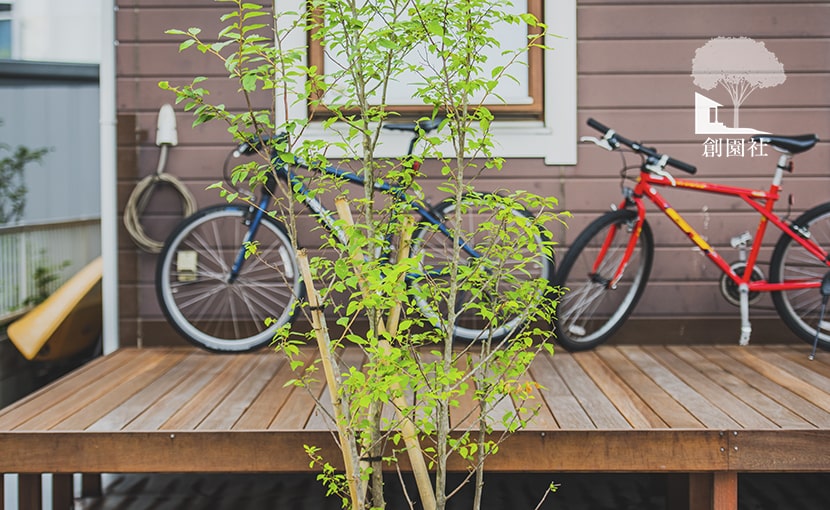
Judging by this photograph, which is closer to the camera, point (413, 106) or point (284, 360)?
point (284, 360)

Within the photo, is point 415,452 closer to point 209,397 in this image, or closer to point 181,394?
point 209,397

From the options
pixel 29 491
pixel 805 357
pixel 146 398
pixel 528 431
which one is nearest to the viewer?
pixel 528 431

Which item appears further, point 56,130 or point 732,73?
point 56,130

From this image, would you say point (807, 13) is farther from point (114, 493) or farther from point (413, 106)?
point (114, 493)

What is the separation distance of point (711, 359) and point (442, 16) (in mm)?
2137

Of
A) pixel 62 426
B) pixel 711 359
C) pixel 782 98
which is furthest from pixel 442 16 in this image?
pixel 782 98

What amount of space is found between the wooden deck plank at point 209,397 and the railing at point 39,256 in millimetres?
1272

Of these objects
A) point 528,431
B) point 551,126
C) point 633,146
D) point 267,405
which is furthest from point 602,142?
point 267,405

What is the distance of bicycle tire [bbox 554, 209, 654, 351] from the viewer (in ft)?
11.5

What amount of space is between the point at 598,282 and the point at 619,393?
846mm

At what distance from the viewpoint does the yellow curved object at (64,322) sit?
12.9 feet

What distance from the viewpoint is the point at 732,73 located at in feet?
12.4

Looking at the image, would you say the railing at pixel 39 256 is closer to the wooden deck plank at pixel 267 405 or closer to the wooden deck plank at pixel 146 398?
the wooden deck plank at pixel 146 398

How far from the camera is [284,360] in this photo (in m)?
3.47
